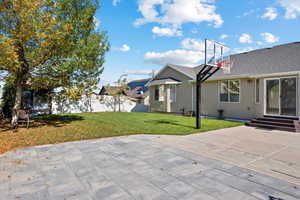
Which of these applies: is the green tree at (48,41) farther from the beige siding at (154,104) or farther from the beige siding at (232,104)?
the beige siding at (232,104)

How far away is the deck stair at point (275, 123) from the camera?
851 centimetres

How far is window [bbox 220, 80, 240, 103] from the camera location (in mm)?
11727

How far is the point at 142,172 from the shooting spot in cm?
356

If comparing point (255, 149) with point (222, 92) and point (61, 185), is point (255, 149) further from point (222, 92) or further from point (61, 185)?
point (222, 92)

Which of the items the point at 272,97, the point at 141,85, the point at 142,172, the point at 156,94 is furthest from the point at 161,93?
the point at 141,85

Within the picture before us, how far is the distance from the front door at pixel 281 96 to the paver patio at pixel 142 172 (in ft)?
16.4

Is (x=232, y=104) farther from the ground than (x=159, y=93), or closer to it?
closer to it

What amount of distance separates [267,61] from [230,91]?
3.15 meters

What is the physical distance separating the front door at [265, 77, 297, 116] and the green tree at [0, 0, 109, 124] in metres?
10.9

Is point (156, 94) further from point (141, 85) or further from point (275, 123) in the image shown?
point (141, 85)

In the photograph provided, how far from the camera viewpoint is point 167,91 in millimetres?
16328

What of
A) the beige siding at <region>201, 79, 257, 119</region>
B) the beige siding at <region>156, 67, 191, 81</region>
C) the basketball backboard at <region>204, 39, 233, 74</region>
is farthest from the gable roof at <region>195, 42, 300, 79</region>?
the beige siding at <region>156, 67, 191, 81</region>

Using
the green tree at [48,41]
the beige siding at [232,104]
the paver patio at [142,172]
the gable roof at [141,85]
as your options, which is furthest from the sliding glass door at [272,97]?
the gable roof at [141,85]

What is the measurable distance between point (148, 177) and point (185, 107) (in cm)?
1232
